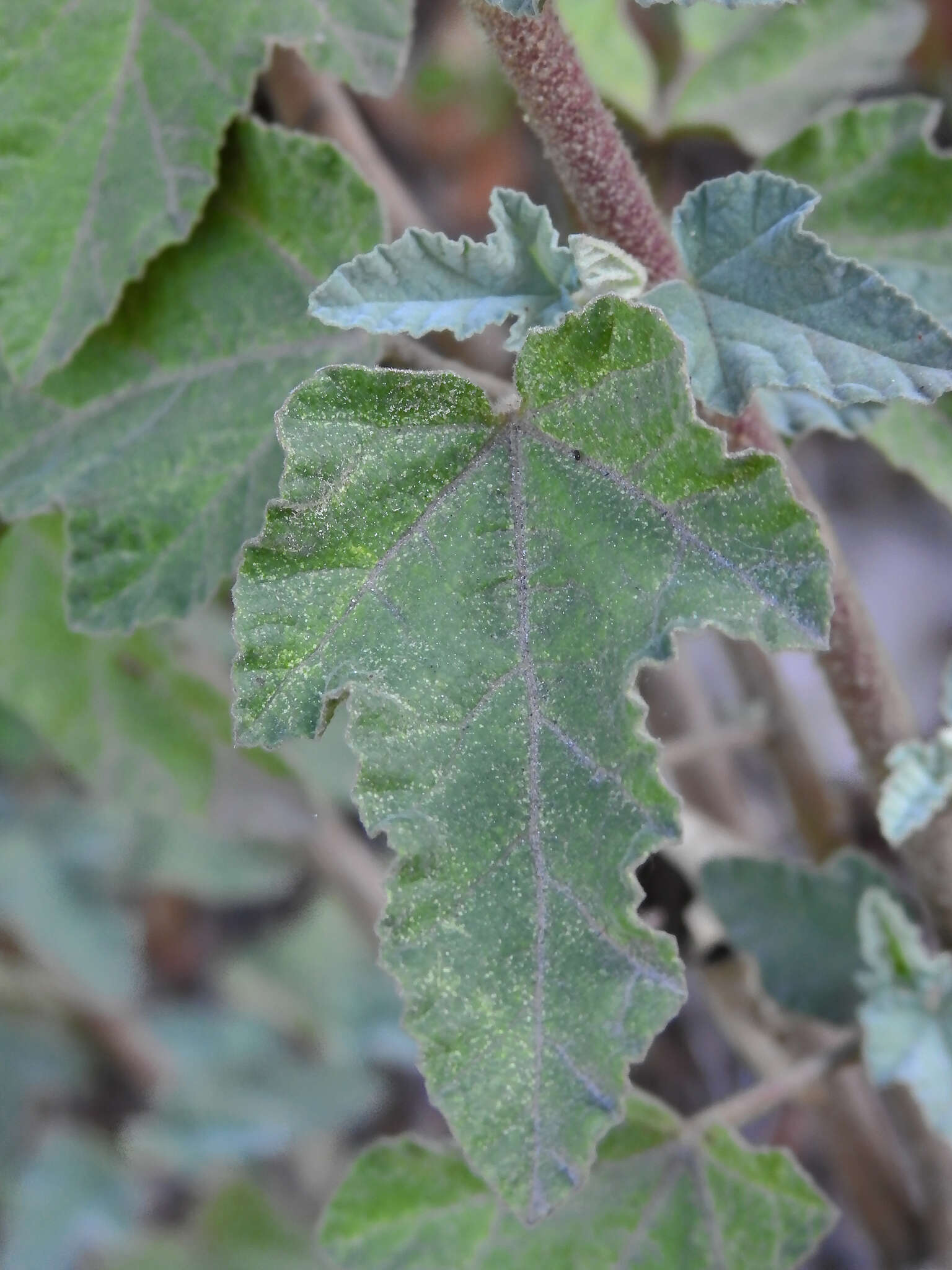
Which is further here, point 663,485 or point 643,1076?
point 643,1076

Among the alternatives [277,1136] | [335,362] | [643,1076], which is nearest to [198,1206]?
[277,1136]

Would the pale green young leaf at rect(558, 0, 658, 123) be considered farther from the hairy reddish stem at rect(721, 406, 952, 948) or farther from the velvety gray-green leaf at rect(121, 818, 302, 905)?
the velvety gray-green leaf at rect(121, 818, 302, 905)

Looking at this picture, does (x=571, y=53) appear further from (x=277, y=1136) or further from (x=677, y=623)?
(x=277, y=1136)

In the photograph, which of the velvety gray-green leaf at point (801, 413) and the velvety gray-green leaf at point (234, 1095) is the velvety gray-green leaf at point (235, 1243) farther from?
the velvety gray-green leaf at point (801, 413)

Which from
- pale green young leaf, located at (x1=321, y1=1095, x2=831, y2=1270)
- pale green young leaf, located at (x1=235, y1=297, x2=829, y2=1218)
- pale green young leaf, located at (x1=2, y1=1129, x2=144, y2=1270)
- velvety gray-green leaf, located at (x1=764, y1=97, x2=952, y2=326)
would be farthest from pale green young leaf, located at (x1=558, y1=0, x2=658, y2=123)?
pale green young leaf, located at (x1=2, y1=1129, x2=144, y2=1270)

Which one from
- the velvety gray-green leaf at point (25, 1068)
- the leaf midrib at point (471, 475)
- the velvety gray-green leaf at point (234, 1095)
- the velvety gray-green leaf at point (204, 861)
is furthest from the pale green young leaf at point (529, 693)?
the velvety gray-green leaf at point (25, 1068)

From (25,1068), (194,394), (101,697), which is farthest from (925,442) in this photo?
(25,1068)
